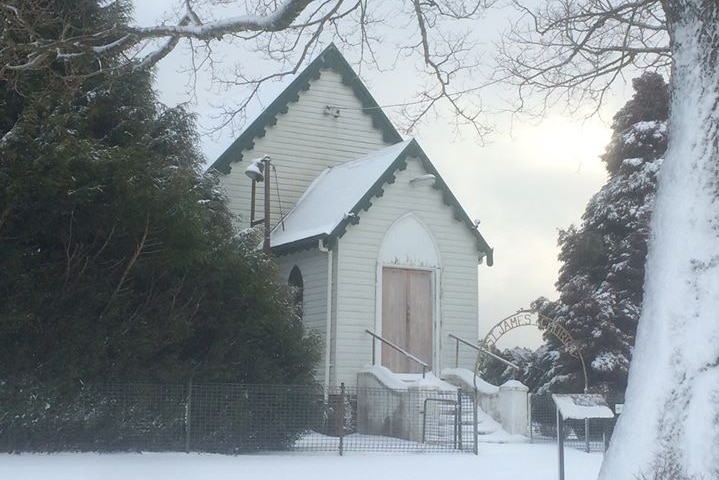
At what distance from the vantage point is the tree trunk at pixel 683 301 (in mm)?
8602

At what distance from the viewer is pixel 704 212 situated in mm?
9164

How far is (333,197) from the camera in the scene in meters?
23.6

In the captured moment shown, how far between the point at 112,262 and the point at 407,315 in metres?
9.83

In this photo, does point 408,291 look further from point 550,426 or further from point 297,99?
point 297,99

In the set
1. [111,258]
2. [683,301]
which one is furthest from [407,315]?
[683,301]

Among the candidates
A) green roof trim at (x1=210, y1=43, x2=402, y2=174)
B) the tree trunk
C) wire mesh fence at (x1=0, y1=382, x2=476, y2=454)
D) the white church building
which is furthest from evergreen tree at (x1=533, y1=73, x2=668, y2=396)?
the tree trunk

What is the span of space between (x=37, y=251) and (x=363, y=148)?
47.5 ft

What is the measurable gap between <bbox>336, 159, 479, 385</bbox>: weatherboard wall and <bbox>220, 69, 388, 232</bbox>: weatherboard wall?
3908mm

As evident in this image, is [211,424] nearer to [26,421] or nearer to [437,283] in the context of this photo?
[26,421]

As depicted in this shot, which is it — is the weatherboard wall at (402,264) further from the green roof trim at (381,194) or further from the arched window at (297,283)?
the arched window at (297,283)

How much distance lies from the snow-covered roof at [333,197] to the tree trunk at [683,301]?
12574 mm

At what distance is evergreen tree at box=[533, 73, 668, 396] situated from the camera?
23562 millimetres

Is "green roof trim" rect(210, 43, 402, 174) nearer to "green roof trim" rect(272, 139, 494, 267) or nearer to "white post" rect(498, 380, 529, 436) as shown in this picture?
"green roof trim" rect(272, 139, 494, 267)

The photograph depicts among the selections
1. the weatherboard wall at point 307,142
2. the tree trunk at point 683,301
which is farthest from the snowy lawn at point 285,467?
the weatherboard wall at point 307,142
